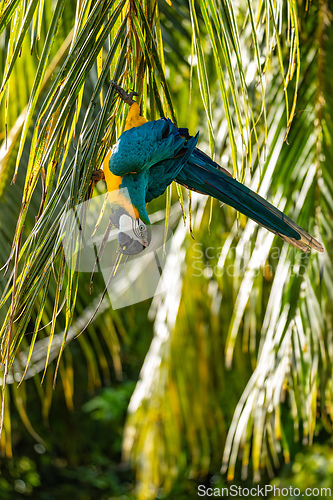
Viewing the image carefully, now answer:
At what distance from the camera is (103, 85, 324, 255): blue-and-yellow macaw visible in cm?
51

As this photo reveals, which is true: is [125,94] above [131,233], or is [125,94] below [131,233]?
above

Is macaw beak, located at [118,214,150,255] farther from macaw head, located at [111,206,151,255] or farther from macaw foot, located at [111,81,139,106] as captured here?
macaw foot, located at [111,81,139,106]

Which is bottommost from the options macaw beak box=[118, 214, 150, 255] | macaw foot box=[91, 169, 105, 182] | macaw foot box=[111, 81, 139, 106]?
macaw beak box=[118, 214, 150, 255]

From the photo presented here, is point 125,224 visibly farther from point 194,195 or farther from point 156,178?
point 194,195

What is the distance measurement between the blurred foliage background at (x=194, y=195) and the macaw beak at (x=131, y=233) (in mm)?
55

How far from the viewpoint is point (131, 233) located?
0.49 m

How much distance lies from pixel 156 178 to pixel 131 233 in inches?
4.0

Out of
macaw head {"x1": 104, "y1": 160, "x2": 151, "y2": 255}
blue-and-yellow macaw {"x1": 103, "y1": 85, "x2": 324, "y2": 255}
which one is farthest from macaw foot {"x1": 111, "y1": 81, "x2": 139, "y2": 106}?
macaw head {"x1": 104, "y1": 160, "x2": 151, "y2": 255}

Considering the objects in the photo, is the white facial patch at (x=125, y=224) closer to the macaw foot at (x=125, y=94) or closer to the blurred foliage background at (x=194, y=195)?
the blurred foliage background at (x=194, y=195)

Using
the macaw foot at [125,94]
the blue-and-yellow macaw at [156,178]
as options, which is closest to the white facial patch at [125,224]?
the blue-and-yellow macaw at [156,178]

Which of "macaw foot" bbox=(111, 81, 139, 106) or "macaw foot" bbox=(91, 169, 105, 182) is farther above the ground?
"macaw foot" bbox=(111, 81, 139, 106)

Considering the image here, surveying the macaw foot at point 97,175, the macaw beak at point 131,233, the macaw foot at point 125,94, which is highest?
the macaw foot at point 125,94

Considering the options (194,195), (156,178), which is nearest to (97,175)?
(156,178)

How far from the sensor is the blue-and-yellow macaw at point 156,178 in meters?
0.51
